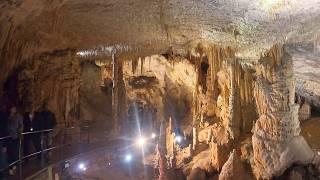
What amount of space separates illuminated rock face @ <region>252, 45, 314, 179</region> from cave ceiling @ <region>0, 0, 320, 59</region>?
0.63m

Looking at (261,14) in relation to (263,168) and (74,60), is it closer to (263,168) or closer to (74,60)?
(263,168)

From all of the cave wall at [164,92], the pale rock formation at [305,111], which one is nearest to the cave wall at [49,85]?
the cave wall at [164,92]

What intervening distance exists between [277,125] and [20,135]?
5602 millimetres

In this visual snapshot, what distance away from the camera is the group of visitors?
6531 mm

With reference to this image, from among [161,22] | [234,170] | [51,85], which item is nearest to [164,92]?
[51,85]

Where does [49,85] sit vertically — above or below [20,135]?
above

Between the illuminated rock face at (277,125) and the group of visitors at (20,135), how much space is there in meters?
4.86

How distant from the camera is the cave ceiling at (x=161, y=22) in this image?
691cm

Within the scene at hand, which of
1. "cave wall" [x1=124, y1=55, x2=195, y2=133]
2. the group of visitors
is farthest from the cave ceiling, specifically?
"cave wall" [x1=124, y1=55, x2=195, y2=133]

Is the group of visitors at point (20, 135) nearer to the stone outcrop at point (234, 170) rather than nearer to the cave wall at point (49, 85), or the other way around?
the cave wall at point (49, 85)

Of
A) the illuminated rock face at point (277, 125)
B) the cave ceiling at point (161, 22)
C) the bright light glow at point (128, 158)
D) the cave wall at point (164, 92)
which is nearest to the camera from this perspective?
the cave ceiling at point (161, 22)

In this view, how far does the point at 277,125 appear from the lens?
8.81 metres

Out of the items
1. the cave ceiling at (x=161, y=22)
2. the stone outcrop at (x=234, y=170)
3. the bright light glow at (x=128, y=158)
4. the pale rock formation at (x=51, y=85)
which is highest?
the cave ceiling at (x=161, y=22)

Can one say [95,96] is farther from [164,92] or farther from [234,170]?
[234,170]
